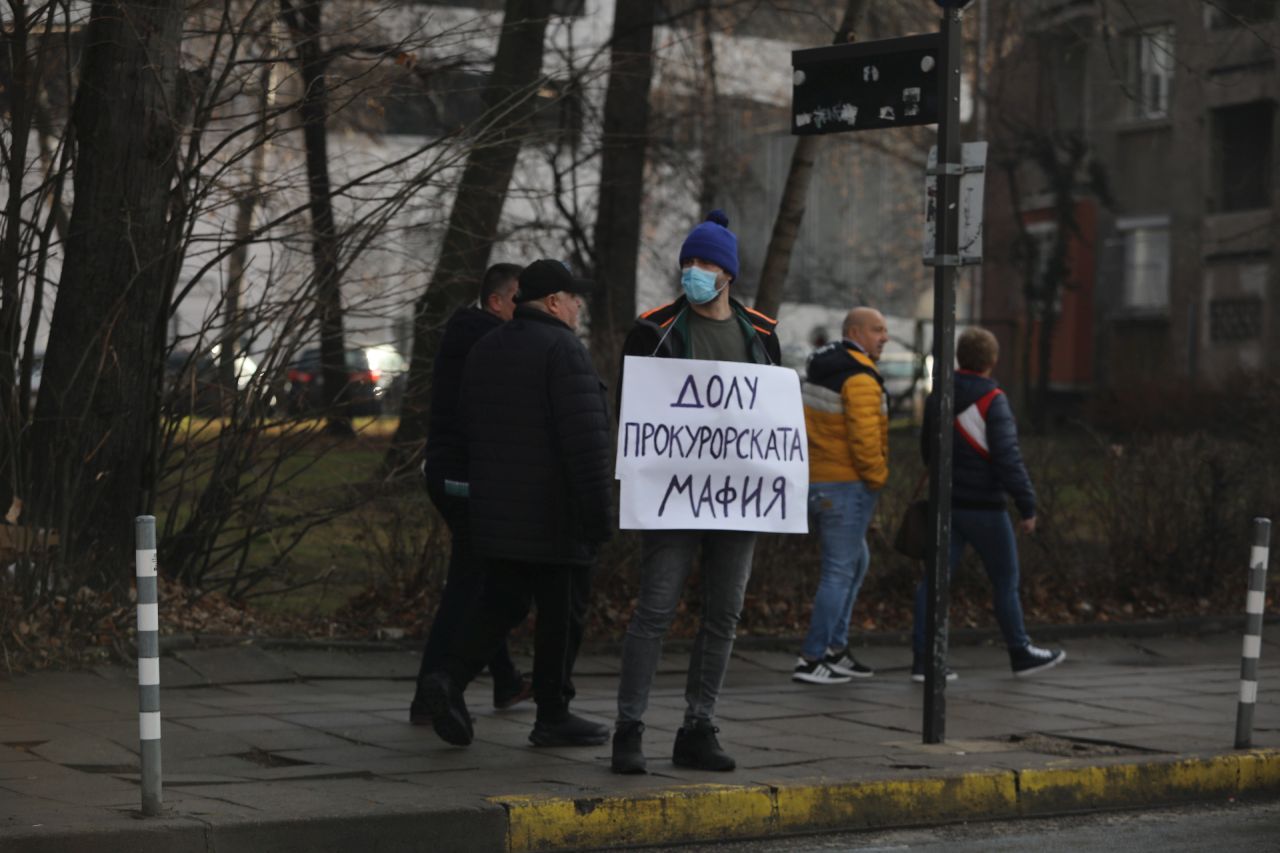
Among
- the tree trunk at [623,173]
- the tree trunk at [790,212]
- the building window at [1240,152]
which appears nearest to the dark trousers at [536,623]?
the tree trunk at [790,212]

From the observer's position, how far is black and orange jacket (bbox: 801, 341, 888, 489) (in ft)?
32.5

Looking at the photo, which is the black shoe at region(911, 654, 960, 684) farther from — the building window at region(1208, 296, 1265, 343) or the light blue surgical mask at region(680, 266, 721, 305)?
the building window at region(1208, 296, 1265, 343)

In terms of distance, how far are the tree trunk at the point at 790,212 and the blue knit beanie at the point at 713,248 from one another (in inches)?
229

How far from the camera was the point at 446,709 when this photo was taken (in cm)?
743

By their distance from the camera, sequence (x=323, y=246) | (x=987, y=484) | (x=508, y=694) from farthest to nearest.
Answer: (x=323, y=246) → (x=987, y=484) → (x=508, y=694)

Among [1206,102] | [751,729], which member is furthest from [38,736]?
[1206,102]

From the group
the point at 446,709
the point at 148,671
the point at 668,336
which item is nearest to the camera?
the point at 148,671

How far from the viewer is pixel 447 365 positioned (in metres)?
8.20

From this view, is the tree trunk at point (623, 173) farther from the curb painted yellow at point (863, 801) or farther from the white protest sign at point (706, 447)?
the curb painted yellow at point (863, 801)

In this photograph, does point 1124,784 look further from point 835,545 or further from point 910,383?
point 910,383

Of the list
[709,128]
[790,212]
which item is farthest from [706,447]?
[709,128]

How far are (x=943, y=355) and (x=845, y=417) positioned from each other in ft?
6.98

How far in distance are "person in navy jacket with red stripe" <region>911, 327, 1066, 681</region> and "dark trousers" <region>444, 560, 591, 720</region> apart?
3.10 metres

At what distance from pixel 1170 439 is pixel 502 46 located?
6101mm
